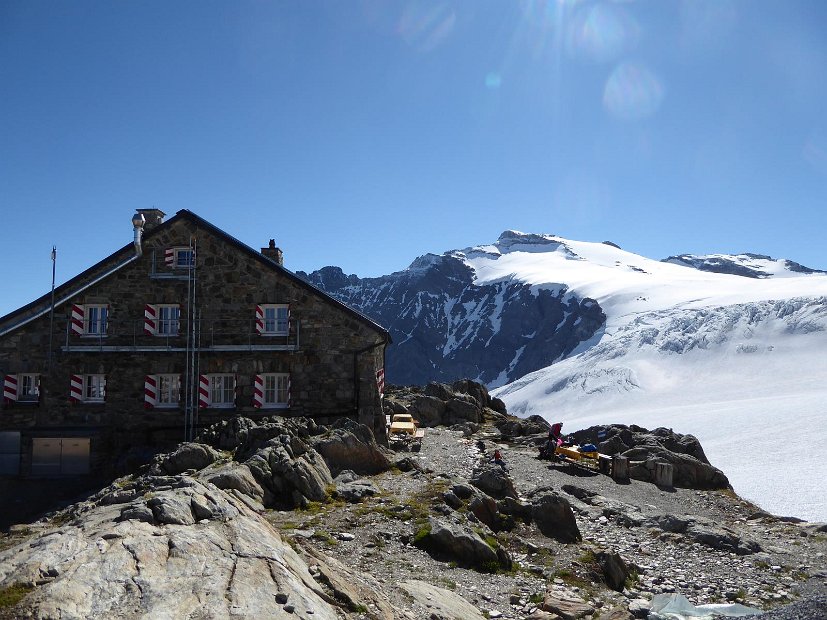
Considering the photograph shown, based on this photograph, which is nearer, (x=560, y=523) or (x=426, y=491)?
(x=560, y=523)

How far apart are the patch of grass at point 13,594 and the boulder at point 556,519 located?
14020 mm

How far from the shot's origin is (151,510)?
9281 mm

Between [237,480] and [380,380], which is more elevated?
[380,380]

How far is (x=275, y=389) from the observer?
2966 cm

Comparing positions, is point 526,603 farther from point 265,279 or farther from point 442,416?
point 442,416

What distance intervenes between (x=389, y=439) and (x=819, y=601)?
19.9 meters

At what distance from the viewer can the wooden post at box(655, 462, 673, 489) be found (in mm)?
30391

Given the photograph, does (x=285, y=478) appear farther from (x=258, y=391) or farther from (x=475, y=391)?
(x=475, y=391)

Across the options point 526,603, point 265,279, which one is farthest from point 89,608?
point 265,279

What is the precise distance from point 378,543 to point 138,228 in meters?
21.1

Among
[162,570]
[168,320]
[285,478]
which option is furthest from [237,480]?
[168,320]

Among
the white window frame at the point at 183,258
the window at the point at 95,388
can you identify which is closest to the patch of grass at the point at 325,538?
the white window frame at the point at 183,258

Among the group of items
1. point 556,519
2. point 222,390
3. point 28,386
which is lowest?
point 556,519

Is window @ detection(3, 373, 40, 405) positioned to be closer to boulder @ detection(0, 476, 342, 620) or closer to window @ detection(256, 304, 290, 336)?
window @ detection(256, 304, 290, 336)
